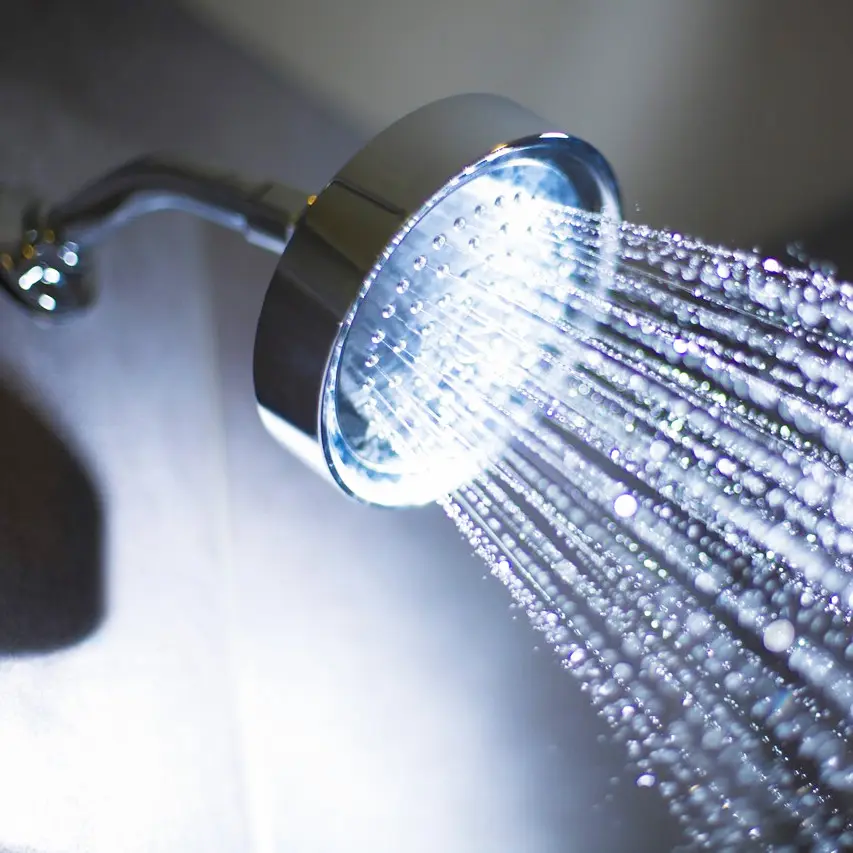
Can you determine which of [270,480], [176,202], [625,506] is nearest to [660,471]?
[625,506]

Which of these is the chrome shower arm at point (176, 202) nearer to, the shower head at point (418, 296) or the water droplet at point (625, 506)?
the shower head at point (418, 296)

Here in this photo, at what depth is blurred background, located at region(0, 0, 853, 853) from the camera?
0.60 metres

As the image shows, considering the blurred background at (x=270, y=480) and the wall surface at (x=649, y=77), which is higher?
the wall surface at (x=649, y=77)

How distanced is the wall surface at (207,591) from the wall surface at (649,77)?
0.05 m

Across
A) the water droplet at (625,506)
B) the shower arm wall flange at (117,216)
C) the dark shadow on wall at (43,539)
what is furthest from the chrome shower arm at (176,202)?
the water droplet at (625,506)

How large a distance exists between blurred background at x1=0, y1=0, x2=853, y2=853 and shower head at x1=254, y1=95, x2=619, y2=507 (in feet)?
0.80

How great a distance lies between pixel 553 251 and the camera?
1.65 ft

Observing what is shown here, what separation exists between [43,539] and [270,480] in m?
0.19

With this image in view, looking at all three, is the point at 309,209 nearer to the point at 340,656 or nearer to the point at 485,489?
the point at 485,489

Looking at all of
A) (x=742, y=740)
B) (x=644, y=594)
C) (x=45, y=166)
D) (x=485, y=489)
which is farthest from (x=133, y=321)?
(x=742, y=740)

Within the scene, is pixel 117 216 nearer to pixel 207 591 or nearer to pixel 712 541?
pixel 207 591

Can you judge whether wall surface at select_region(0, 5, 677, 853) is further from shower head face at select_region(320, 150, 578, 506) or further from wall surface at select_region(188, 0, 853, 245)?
shower head face at select_region(320, 150, 578, 506)

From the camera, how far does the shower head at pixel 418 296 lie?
40 cm

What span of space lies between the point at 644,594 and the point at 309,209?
460mm
